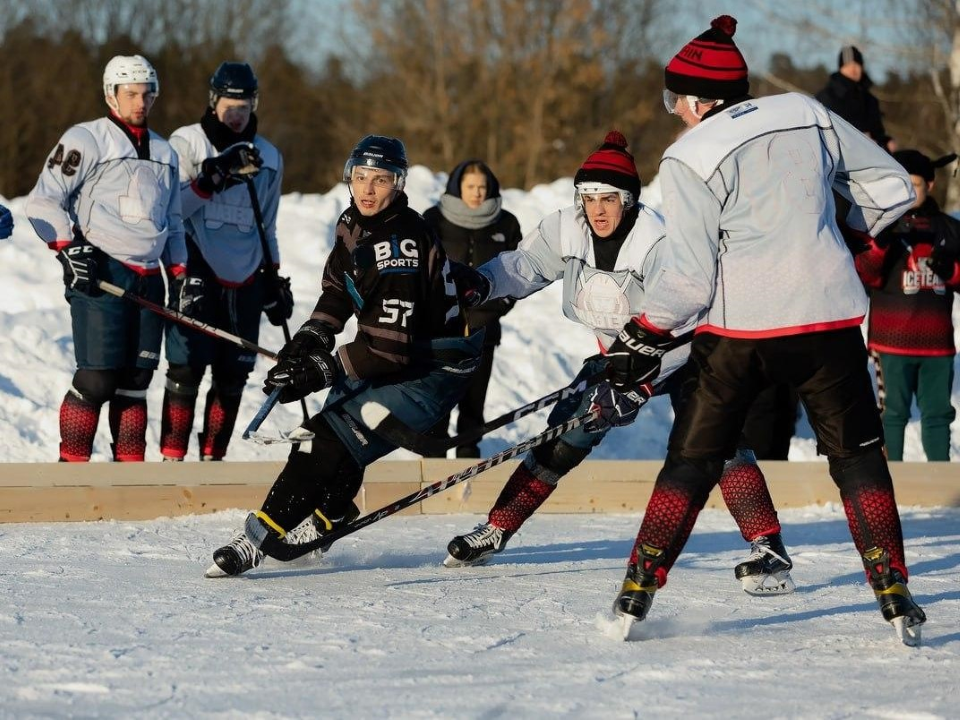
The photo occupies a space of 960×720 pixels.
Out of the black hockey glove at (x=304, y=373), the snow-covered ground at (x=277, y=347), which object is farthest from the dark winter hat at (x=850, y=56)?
the black hockey glove at (x=304, y=373)

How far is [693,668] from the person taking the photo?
127 inches

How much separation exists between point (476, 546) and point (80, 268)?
198 cm

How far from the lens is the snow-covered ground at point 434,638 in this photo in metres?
2.86

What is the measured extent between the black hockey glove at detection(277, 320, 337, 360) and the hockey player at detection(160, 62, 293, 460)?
6.57ft

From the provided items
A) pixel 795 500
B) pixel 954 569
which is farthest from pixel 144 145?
pixel 954 569

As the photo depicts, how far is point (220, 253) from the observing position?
6.29 meters

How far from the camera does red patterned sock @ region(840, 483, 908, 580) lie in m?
3.49

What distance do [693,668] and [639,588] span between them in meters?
0.31

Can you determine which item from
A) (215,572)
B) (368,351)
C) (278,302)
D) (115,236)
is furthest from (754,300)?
(278,302)

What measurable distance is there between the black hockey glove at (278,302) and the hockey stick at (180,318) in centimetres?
51

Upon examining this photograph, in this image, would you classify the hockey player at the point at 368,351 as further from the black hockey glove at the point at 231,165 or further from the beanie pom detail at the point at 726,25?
the black hockey glove at the point at 231,165

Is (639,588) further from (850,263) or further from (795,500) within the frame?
(795,500)

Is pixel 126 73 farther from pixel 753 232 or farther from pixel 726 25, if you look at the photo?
pixel 753 232

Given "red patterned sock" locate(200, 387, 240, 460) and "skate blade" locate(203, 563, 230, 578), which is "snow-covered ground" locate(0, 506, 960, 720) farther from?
"red patterned sock" locate(200, 387, 240, 460)
